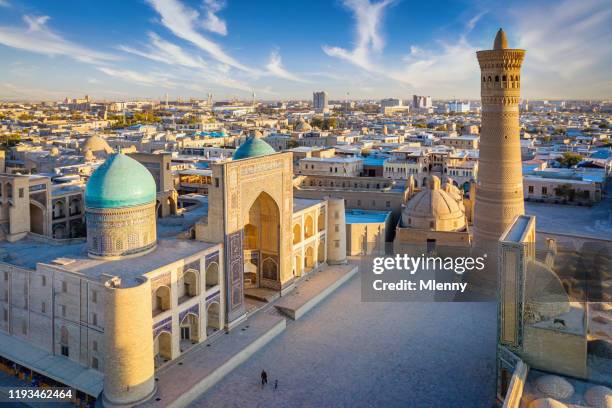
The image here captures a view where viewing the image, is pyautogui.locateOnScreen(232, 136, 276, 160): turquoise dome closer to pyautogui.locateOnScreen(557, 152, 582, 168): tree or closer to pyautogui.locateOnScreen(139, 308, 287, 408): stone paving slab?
pyautogui.locateOnScreen(139, 308, 287, 408): stone paving slab

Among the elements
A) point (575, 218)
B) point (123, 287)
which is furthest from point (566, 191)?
point (123, 287)

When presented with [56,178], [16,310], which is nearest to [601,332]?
[16,310]

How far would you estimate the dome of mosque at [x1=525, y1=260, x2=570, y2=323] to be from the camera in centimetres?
1210

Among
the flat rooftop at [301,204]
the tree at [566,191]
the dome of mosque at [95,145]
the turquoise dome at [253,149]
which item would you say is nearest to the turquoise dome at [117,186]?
the turquoise dome at [253,149]

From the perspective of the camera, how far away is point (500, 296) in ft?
39.6

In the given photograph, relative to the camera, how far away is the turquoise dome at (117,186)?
45.6 feet

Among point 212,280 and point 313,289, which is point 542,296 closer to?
point 313,289

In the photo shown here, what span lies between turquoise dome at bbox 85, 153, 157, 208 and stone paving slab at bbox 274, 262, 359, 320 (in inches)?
232

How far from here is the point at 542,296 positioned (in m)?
12.8

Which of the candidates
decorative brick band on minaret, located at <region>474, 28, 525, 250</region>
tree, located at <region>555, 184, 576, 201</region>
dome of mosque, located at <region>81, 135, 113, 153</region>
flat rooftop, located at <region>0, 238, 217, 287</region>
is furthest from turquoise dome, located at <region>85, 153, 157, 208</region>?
tree, located at <region>555, 184, 576, 201</region>

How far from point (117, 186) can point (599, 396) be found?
38.3 feet

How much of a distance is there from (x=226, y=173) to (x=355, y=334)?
6080mm

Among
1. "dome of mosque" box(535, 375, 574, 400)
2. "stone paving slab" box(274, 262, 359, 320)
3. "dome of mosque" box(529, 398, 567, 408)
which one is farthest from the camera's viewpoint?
"stone paving slab" box(274, 262, 359, 320)

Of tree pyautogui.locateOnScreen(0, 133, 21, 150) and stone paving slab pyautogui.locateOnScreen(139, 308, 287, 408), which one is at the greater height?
tree pyautogui.locateOnScreen(0, 133, 21, 150)
